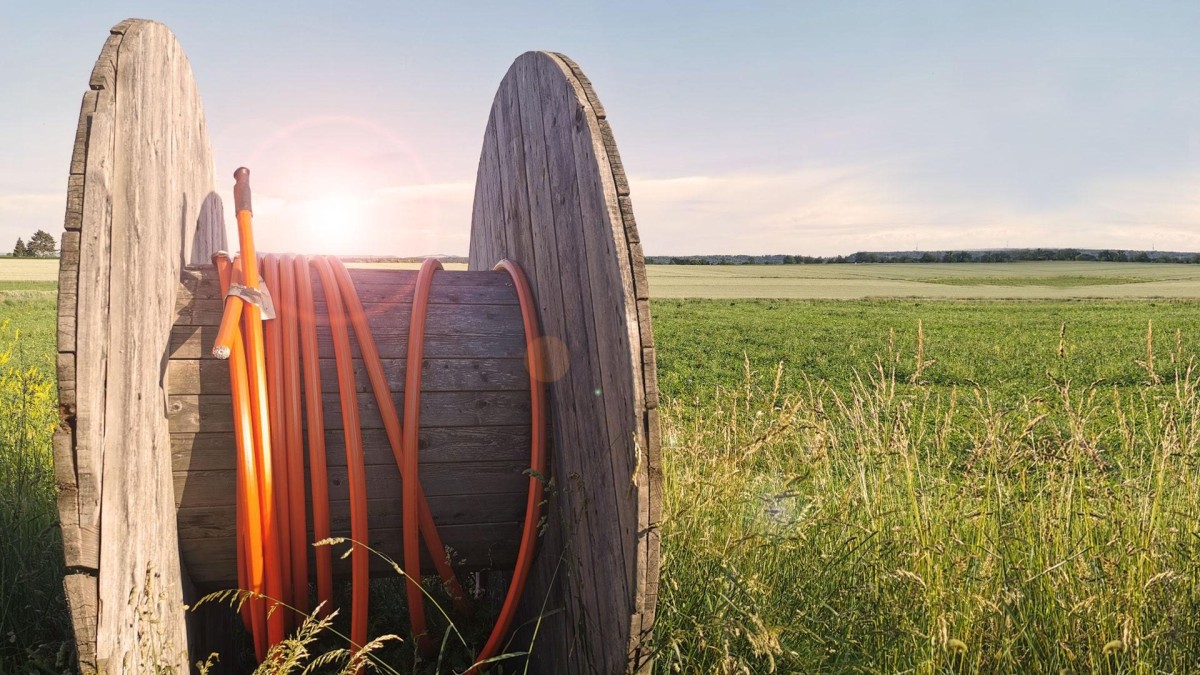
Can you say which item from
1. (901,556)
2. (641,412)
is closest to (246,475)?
(641,412)

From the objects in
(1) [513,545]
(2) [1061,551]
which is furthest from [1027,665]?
(1) [513,545]

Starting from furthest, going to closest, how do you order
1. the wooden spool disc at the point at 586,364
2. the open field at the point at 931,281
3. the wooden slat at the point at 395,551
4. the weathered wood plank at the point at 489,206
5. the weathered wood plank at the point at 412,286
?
the open field at the point at 931,281 → the weathered wood plank at the point at 489,206 → the weathered wood plank at the point at 412,286 → the wooden slat at the point at 395,551 → the wooden spool disc at the point at 586,364

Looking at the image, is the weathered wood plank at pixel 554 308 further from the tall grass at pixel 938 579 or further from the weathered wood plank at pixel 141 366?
the weathered wood plank at pixel 141 366

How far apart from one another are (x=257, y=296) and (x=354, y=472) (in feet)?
2.03

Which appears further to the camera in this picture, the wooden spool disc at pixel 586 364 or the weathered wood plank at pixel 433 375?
the weathered wood plank at pixel 433 375

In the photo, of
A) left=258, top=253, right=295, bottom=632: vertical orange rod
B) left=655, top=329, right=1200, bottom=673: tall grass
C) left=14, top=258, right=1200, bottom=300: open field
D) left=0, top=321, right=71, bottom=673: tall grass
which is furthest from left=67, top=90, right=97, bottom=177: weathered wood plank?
left=14, top=258, right=1200, bottom=300: open field

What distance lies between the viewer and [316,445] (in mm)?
2555

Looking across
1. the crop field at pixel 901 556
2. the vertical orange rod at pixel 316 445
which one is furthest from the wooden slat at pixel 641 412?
the vertical orange rod at pixel 316 445

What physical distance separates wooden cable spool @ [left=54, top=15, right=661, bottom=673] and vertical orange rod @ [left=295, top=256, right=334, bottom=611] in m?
0.10

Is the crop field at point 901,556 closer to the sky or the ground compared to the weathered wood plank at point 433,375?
closer to the ground

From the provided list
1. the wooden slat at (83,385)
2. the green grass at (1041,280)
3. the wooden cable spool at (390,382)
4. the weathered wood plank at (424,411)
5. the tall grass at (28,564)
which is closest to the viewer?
the wooden slat at (83,385)

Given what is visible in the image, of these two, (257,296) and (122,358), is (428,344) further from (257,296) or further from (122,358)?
(122,358)

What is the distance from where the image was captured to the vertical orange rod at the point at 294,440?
2527 millimetres

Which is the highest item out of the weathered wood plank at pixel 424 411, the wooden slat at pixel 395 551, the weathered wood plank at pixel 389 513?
the weathered wood plank at pixel 424 411
